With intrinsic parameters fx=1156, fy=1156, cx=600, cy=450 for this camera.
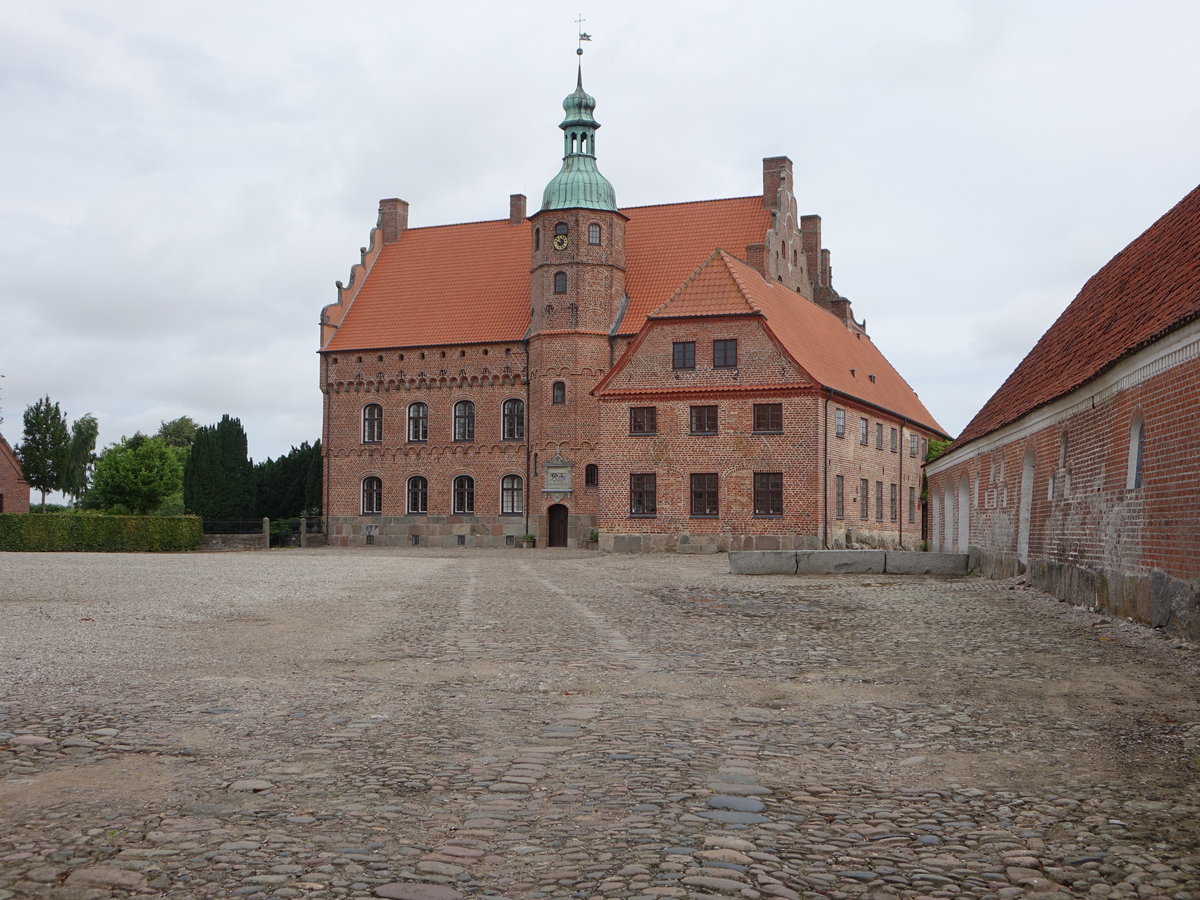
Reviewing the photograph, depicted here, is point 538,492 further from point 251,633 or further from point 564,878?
point 564,878

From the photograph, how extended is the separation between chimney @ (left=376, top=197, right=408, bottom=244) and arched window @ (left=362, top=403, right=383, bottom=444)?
9119mm

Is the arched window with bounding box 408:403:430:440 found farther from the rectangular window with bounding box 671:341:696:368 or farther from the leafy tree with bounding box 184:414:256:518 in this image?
the rectangular window with bounding box 671:341:696:368

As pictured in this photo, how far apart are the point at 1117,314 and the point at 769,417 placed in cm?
2022

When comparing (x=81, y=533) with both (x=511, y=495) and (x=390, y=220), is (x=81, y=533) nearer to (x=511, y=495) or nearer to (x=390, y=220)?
(x=511, y=495)

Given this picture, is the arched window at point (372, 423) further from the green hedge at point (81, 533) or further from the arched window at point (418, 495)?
the green hedge at point (81, 533)

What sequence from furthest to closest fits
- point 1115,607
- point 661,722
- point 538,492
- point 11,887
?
point 538,492
point 1115,607
point 661,722
point 11,887

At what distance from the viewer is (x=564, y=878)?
13.3 feet

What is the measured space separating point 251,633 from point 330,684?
Answer: 391cm

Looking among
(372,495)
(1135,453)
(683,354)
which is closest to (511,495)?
(372,495)

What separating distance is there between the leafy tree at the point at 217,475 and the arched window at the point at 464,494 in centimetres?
1232

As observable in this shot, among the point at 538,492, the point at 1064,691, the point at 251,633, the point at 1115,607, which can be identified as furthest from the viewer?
the point at 538,492

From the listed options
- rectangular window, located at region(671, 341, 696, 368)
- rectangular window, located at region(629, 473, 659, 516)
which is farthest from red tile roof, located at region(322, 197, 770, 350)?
rectangular window, located at region(629, 473, 659, 516)

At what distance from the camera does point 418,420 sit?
46875mm

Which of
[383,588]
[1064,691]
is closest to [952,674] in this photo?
[1064,691]
